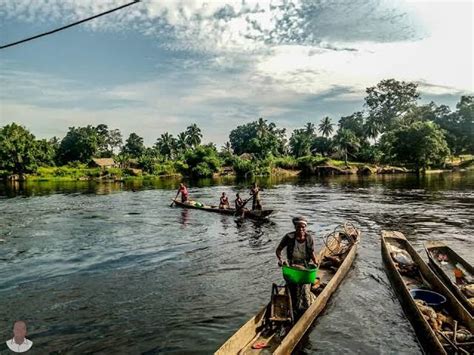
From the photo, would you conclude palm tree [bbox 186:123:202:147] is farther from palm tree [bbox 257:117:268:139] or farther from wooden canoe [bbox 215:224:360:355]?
wooden canoe [bbox 215:224:360:355]

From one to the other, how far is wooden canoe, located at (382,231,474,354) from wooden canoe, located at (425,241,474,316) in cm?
30

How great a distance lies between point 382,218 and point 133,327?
1986 centimetres

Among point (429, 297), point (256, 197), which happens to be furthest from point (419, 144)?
point (429, 297)

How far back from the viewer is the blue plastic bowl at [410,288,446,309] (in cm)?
966

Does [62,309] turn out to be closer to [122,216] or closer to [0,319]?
[0,319]

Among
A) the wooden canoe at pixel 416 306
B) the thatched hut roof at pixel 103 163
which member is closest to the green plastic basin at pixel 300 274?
the wooden canoe at pixel 416 306

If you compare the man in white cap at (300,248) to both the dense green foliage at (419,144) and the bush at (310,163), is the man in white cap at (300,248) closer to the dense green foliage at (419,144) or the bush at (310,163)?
the dense green foliage at (419,144)

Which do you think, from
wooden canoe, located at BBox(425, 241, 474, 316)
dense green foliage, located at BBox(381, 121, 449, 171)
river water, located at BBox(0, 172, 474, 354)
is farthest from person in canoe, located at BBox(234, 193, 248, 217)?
dense green foliage, located at BBox(381, 121, 449, 171)

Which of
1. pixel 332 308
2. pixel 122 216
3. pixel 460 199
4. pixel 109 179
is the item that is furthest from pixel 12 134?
pixel 332 308

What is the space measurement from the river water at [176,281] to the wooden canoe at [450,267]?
1.45 meters

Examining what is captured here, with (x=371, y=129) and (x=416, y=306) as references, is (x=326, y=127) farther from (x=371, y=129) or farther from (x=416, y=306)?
(x=416, y=306)

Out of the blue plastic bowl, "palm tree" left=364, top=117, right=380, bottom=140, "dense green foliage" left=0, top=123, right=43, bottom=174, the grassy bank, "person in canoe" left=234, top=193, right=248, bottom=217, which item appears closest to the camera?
the blue plastic bowl

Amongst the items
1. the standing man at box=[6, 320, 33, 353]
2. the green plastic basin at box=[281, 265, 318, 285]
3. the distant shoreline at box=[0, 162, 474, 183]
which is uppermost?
the distant shoreline at box=[0, 162, 474, 183]

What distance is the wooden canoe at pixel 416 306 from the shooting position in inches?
304
